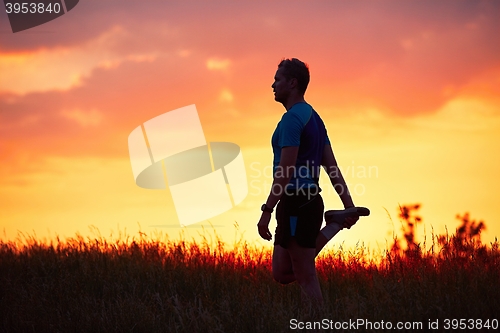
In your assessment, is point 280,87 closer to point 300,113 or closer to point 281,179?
point 300,113

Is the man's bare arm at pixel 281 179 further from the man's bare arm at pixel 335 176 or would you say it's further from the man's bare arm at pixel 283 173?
the man's bare arm at pixel 335 176

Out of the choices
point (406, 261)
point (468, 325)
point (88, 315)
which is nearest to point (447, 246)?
point (406, 261)

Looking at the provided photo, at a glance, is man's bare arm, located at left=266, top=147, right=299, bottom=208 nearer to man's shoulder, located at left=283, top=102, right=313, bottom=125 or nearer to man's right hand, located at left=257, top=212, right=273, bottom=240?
man's right hand, located at left=257, top=212, right=273, bottom=240

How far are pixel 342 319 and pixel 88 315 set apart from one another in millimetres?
2402

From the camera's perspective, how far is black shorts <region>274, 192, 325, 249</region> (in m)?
5.06

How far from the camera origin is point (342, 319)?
5.16 metres

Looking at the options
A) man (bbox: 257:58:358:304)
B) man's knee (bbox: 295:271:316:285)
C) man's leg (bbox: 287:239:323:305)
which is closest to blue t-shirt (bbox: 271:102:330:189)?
man (bbox: 257:58:358:304)

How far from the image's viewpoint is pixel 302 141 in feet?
16.8

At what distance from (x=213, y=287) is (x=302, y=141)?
2.64 metres

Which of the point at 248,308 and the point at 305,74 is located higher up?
the point at 305,74

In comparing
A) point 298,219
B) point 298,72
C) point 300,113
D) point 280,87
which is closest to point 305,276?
point 298,219

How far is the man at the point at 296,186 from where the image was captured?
16.3ft

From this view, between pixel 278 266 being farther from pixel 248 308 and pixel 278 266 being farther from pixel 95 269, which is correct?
pixel 95 269

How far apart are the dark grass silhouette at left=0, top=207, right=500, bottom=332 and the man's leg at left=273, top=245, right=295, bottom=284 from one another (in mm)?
294
